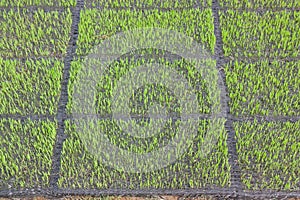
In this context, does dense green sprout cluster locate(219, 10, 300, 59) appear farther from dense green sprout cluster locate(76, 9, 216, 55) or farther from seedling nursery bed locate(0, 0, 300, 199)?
dense green sprout cluster locate(76, 9, 216, 55)

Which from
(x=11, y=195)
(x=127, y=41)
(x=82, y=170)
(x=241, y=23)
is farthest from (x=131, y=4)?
(x=11, y=195)

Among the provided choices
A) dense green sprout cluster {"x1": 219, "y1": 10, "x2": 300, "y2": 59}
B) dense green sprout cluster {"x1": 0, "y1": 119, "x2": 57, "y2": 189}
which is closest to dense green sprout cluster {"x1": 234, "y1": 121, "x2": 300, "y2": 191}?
dense green sprout cluster {"x1": 219, "y1": 10, "x2": 300, "y2": 59}

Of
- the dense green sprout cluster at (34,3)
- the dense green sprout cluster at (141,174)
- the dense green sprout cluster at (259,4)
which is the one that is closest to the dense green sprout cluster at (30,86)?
the dense green sprout cluster at (141,174)

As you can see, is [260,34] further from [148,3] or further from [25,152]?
[25,152]

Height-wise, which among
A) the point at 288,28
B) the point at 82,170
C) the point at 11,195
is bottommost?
the point at 11,195

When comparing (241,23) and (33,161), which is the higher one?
(241,23)

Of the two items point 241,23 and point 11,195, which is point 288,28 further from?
point 11,195
